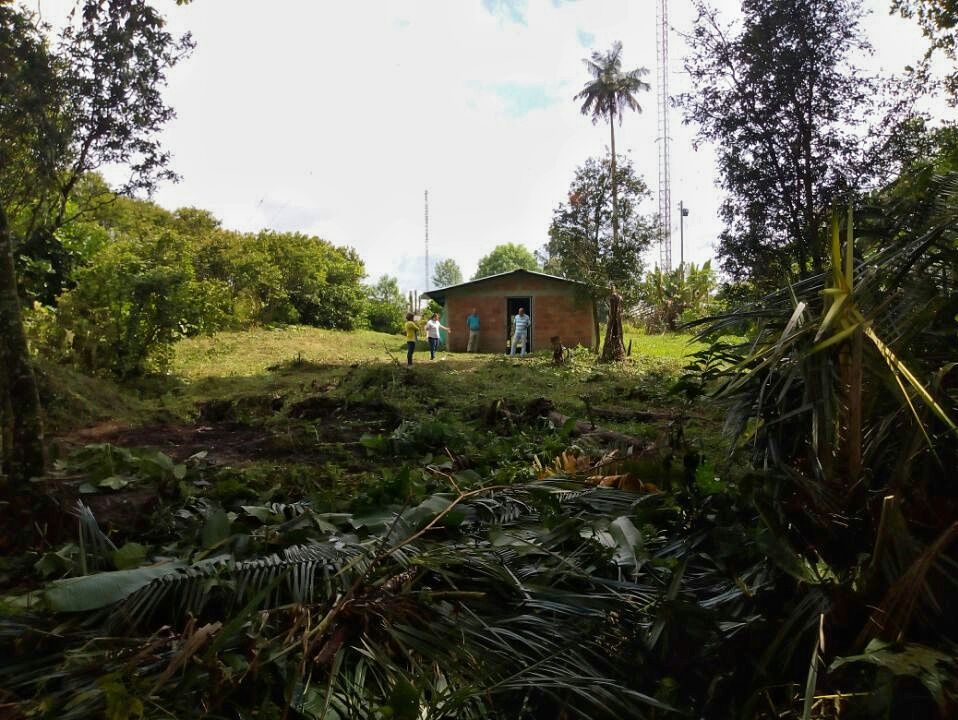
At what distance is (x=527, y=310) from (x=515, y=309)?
→ 1.90 ft

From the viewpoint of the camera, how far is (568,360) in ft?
51.6

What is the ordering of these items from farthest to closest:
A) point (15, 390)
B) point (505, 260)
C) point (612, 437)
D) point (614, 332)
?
point (505, 260)
point (614, 332)
point (612, 437)
point (15, 390)

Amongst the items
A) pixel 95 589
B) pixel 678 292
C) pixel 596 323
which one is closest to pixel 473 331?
pixel 596 323

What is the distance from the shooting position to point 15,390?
3424mm

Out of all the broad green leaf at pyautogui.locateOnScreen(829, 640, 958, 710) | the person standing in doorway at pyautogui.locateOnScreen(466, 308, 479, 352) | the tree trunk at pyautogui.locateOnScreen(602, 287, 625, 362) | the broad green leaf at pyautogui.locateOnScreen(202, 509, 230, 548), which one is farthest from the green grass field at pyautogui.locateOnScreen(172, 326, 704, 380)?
the broad green leaf at pyautogui.locateOnScreen(829, 640, 958, 710)

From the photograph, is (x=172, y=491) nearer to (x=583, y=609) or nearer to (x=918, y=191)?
(x=583, y=609)

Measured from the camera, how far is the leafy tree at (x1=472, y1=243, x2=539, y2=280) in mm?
62938

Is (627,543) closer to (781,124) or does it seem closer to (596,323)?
(781,124)

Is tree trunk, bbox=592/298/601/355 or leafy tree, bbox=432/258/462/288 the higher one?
leafy tree, bbox=432/258/462/288

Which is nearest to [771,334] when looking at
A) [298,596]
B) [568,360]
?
[298,596]

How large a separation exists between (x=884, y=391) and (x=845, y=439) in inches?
7.0

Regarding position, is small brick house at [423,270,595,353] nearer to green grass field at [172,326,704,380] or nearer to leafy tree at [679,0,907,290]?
green grass field at [172,326,704,380]

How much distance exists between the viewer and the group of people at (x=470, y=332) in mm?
15570

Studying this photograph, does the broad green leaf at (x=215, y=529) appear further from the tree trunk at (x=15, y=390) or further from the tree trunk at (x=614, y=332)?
the tree trunk at (x=614, y=332)
